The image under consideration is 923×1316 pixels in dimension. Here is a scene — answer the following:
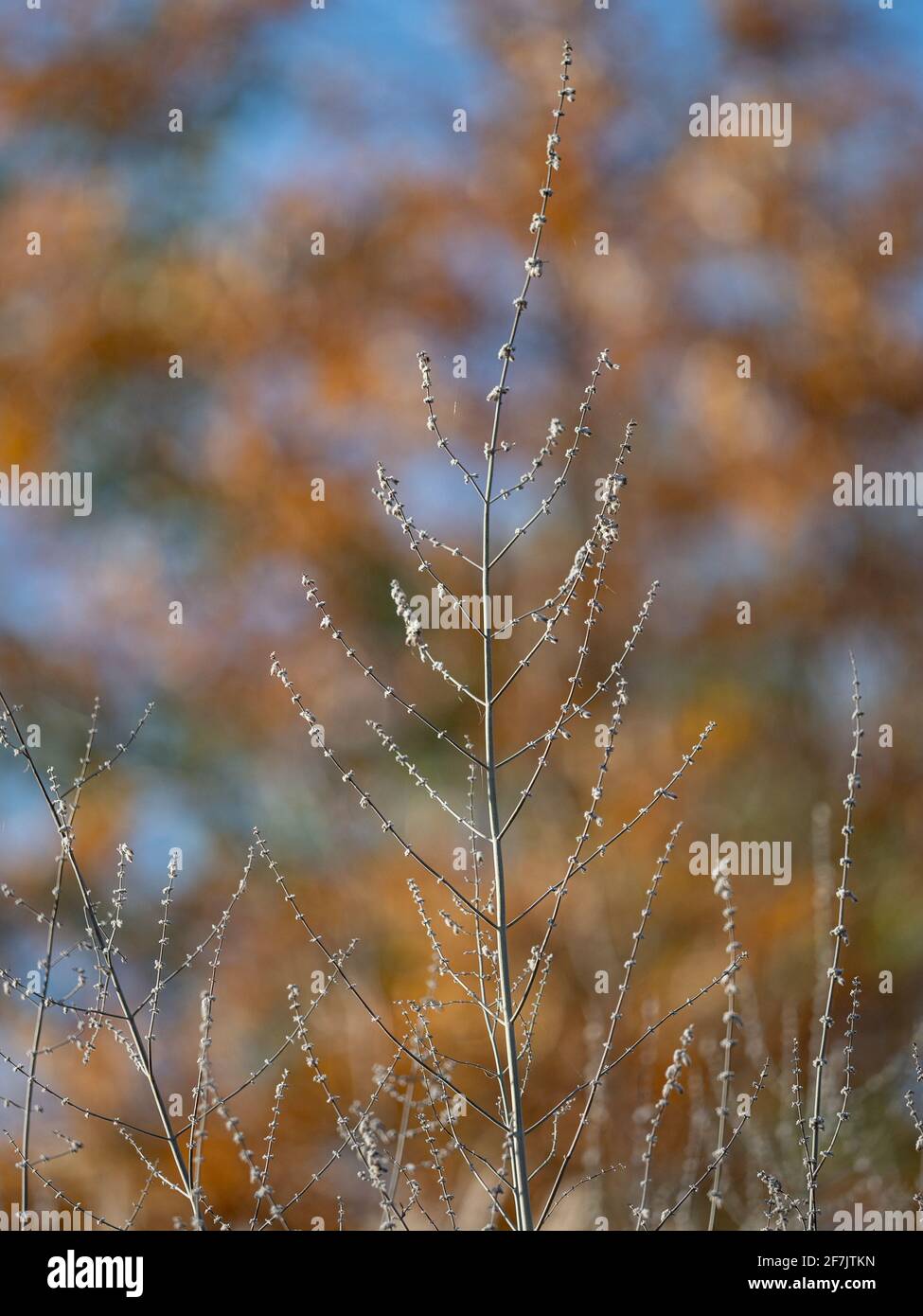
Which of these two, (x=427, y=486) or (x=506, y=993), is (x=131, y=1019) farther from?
(x=427, y=486)

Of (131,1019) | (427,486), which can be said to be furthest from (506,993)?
(427,486)

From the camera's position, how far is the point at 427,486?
15.4ft

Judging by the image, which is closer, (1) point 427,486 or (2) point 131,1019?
(2) point 131,1019

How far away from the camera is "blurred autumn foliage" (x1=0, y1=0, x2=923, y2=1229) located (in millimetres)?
4480

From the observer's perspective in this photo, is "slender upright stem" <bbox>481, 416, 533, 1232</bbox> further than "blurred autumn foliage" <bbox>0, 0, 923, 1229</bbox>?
No

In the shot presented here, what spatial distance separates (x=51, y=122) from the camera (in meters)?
5.25

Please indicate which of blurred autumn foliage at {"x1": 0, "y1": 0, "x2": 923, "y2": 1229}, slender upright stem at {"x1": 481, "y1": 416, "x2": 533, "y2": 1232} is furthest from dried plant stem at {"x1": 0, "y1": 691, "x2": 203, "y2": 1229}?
blurred autumn foliage at {"x1": 0, "y1": 0, "x2": 923, "y2": 1229}

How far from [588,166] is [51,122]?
229 cm

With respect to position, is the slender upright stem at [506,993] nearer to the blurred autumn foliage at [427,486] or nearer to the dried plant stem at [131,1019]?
the dried plant stem at [131,1019]

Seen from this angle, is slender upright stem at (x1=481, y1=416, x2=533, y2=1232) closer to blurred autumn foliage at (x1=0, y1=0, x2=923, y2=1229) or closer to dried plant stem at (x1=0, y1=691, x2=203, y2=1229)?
dried plant stem at (x1=0, y1=691, x2=203, y2=1229)

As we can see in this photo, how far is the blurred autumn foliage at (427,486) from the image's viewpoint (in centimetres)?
448

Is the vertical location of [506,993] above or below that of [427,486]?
below
